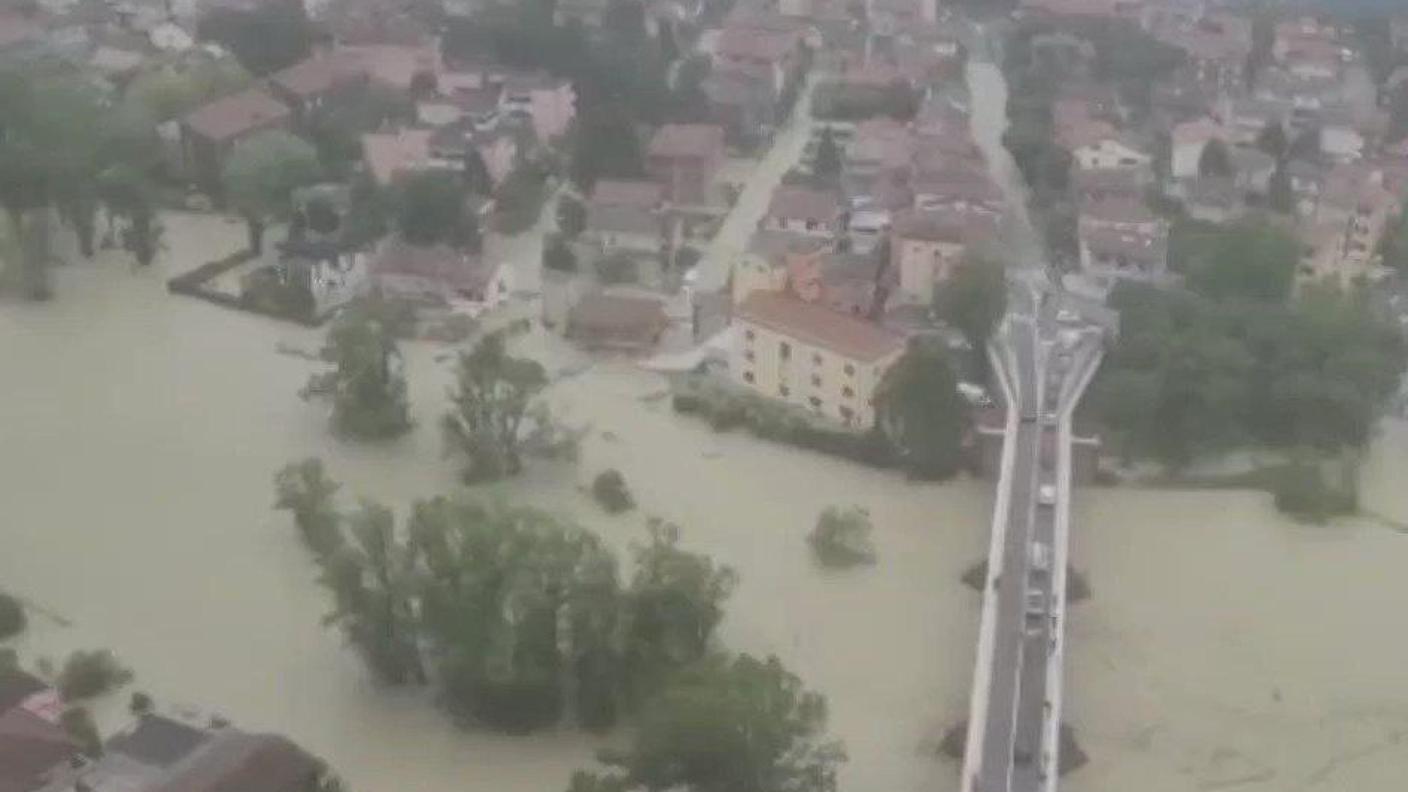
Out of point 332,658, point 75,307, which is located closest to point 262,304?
point 75,307

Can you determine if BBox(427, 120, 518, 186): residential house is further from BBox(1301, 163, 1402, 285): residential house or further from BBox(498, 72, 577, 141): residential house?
BBox(1301, 163, 1402, 285): residential house

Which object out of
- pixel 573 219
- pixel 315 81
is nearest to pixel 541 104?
pixel 315 81

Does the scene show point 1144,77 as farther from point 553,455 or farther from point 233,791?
point 233,791

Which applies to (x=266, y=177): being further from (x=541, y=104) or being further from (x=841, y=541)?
(x=841, y=541)

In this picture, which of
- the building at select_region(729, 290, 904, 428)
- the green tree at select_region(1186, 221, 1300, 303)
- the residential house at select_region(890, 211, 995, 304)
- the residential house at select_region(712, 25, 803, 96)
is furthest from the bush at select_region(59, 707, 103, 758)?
the residential house at select_region(712, 25, 803, 96)

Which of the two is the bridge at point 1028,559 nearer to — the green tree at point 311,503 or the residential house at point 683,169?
the green tree at point 311,503

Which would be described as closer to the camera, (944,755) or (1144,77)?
(944,755)
